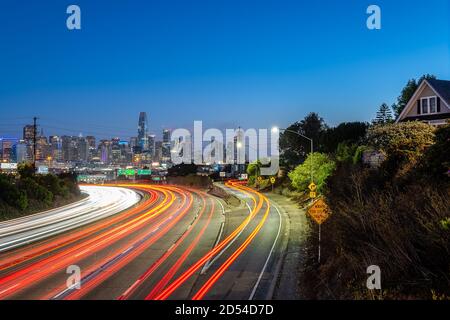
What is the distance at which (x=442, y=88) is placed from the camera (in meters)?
37.2

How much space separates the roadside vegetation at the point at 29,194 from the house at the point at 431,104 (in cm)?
3532

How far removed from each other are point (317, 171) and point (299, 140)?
30.5m

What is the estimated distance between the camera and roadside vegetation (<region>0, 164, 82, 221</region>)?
37.5 meters

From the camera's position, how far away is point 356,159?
36.0m

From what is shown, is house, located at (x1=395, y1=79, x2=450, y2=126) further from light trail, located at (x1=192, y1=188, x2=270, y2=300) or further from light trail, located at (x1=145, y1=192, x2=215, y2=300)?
light trail, located at (x1=145, y1=192, x2=215, y2=300)

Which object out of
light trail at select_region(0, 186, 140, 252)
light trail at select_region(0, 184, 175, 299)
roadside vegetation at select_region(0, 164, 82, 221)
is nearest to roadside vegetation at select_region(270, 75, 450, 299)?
light trail at select_region(0, 184, 175, 299)

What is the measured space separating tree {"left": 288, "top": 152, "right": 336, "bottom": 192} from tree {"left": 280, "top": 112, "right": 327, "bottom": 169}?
22.7 metres

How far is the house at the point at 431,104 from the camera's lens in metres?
36.2

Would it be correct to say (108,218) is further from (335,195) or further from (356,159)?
(356,159)

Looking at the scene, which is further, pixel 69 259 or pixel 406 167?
pixel 406 167

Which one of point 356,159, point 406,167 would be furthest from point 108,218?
point 406,167

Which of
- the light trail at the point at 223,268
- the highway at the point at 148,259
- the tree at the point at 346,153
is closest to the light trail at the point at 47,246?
the highway at the point at 148,259

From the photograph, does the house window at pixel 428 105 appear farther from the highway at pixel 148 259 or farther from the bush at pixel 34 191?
the bush at pixel 34 191
